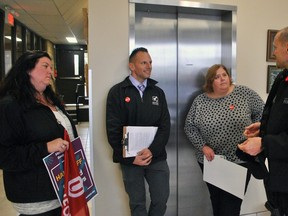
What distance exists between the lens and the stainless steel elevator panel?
8.97 ft

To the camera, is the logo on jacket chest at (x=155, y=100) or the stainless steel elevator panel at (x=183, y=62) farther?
the stainless steel elevator panel at (x=183, y=62)

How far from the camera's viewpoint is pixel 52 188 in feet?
4.99

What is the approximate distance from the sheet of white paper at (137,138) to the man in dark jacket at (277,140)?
80 centimetres

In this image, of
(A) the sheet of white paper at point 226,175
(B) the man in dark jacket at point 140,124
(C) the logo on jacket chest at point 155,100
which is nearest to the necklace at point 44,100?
(B) the man in dark jacket at point 140,124

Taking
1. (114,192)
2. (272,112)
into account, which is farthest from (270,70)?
(114,192)

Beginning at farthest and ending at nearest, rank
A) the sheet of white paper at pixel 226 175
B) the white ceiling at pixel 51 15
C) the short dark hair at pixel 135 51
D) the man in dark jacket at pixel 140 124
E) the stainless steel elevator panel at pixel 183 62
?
the white ceiling at pixel 51 15 < the stainless steel elevator panel at pixel 183 62 < the short dark hair at pixel 135 51 < the man in dark jacket at pixel 140 124 < the sheet of white paper at pixel 226 175

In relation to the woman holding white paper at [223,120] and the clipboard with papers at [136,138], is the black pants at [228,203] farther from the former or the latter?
the clipboard with papers at [136,138]

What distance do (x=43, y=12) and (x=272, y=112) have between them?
5933 mm

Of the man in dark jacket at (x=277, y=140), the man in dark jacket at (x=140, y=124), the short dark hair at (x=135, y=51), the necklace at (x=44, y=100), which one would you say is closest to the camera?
the man in dark jacket at (x=277, y=140)

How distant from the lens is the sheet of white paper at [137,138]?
6.82 feet

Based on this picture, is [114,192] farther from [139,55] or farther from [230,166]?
[139,55]

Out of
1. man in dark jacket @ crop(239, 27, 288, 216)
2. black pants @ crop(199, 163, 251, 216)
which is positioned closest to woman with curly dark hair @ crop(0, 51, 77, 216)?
man in dark jacket @ crop(239, 27, 288, 216)

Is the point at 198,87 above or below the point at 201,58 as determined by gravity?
below

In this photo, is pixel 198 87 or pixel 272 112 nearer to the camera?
pixel 272 112
